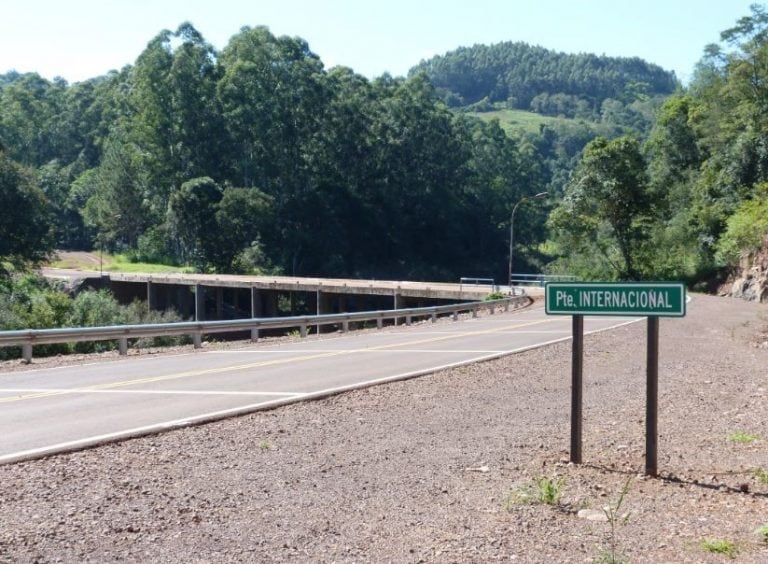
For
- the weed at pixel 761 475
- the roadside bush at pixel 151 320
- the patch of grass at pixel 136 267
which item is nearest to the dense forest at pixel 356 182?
the patch of grass at pixel 136 267

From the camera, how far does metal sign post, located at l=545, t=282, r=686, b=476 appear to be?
310 inches

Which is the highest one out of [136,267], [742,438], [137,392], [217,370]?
[742,438]

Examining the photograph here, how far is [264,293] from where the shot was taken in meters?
69.3

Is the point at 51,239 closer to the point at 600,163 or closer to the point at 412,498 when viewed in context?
the point at 600,163

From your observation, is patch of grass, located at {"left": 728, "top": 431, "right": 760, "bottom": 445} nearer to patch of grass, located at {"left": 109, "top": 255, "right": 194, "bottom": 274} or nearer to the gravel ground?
the gravel ground

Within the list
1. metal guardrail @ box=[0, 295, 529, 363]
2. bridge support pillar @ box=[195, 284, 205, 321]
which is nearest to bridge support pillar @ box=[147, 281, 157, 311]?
bridge support pillar @ box=[195, 284, 205, 321]

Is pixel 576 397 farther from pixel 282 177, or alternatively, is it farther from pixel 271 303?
pixel 282 177

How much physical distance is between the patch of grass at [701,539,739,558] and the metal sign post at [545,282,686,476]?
83.1 inches

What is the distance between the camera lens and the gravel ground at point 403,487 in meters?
5.95

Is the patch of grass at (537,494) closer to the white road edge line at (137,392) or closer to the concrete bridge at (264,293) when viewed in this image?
the white road edge line at (137,392)

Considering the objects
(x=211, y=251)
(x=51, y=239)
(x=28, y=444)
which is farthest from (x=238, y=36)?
(x=28, y=444)

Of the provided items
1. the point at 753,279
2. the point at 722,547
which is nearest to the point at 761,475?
the point at 722,547

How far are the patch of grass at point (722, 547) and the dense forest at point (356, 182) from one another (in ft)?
163

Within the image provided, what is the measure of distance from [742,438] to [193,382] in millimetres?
8787
